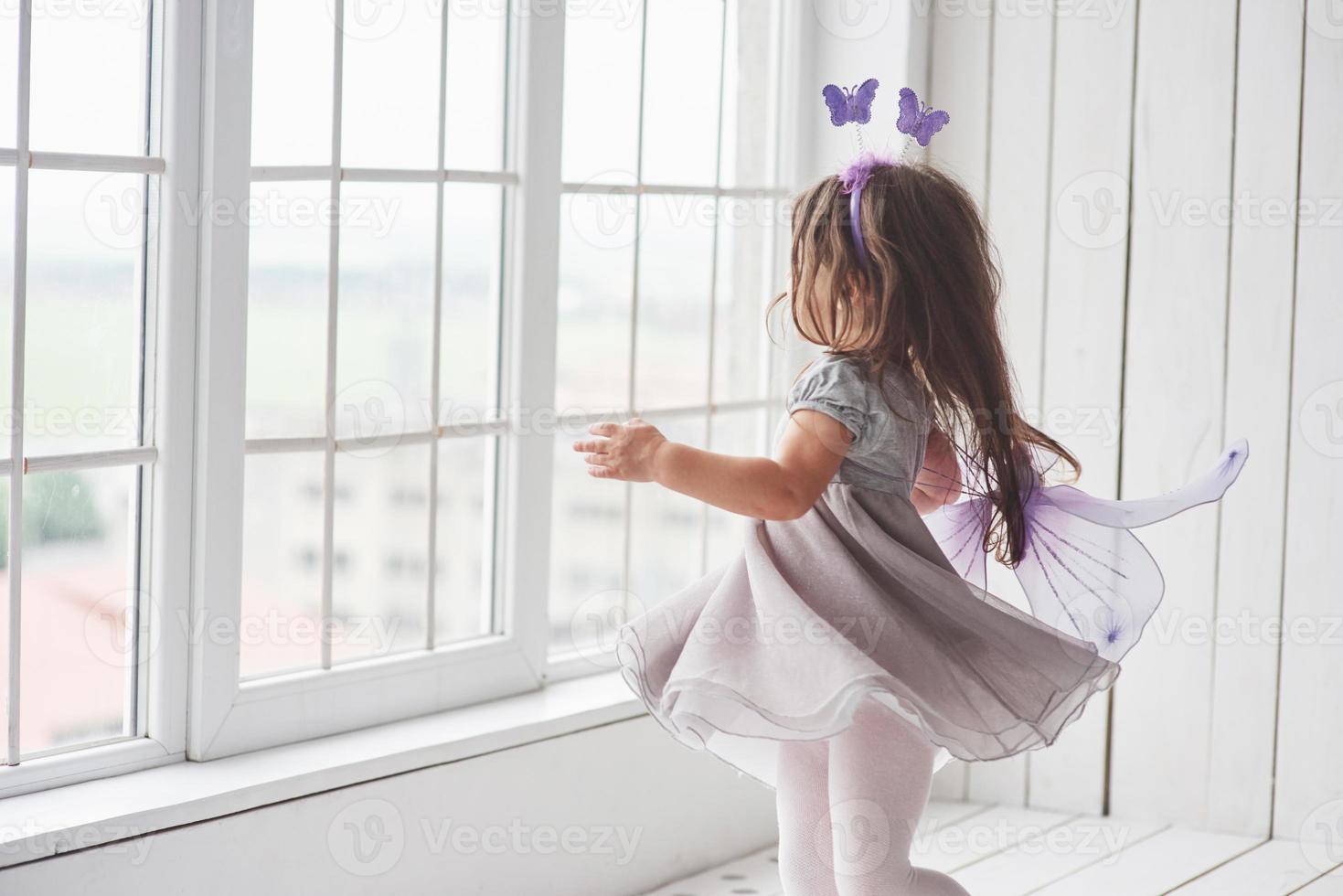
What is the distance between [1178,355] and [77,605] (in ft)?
6.74

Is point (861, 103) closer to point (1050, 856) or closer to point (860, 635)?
point (860, 635)

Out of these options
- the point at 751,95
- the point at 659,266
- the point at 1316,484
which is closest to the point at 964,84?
the point at 751,95

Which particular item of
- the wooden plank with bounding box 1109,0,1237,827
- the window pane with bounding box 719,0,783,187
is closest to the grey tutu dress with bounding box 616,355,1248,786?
the wooden plank with bounding box 1109,0,1237,827

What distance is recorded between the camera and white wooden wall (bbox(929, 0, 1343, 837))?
8.85 ft

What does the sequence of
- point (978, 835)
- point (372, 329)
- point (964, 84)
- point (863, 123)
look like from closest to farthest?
point (863, 123) < point (372, 329) < point (978, 835) < point (964, 84)

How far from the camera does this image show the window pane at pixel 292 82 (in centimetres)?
203

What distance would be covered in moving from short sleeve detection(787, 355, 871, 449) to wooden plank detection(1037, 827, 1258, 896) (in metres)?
1.24

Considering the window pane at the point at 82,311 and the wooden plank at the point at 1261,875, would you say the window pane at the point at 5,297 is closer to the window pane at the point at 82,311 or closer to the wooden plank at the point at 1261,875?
the window pane at the point at 82,311

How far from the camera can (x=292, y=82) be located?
208cm

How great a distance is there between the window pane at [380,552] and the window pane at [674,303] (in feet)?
1.81

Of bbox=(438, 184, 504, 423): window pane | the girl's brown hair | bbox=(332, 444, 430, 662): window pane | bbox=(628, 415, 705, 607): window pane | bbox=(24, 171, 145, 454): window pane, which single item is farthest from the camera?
bbox=(628, 415, 705, 607): window pane

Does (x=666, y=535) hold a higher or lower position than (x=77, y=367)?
lower

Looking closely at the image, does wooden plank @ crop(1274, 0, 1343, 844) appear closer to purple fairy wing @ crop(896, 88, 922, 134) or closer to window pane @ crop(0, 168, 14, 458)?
purple fairy wing @ crop(896, 88, 922, 134)

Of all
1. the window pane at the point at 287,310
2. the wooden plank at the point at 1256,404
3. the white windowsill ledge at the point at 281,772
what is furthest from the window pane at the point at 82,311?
the wooden plank at the point at 1256,404
